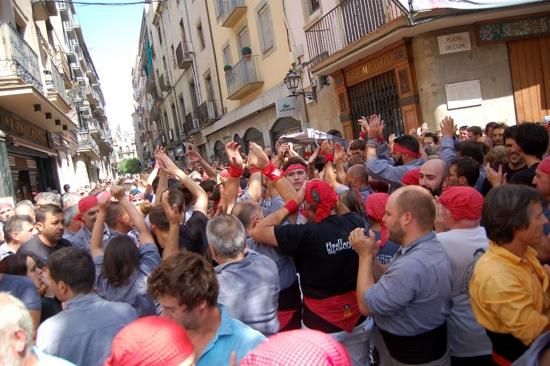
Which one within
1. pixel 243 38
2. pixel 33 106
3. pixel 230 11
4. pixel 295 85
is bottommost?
pixel 295 85

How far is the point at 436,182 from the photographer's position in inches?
142

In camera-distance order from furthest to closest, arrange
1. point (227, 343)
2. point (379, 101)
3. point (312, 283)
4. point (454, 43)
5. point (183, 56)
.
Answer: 1. point (183, 56)
2. point (379, 101)
3. point (454, 43)
4. point (312, 283)
5. point (227, 343)

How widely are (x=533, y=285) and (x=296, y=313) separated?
63.6 inches

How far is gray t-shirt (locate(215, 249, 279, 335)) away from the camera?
2.35 meters

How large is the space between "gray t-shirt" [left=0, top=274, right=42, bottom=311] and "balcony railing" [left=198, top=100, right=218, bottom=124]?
19.5m

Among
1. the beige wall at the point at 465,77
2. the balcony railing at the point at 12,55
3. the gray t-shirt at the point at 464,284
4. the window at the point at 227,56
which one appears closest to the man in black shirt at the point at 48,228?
the gray t-shirt at the point at 464,284

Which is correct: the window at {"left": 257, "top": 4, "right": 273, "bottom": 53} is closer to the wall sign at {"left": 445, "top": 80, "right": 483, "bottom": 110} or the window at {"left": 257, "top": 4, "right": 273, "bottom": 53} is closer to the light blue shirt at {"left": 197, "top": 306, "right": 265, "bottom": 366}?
the wall sign at {"left": 445, "top": 80, "right": 483, "bottom": 110}

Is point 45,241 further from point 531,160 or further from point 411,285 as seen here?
point 531,160

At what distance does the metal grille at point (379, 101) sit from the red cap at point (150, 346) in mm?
9040

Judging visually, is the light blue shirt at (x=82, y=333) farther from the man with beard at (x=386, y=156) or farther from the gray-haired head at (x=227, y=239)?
the man with beard at (x=386, y=156)

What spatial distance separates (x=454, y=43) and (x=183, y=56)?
18.3 meters

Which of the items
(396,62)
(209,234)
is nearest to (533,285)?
(209,234)

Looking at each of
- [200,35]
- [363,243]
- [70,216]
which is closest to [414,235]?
[363,243]

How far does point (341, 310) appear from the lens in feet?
9.16
